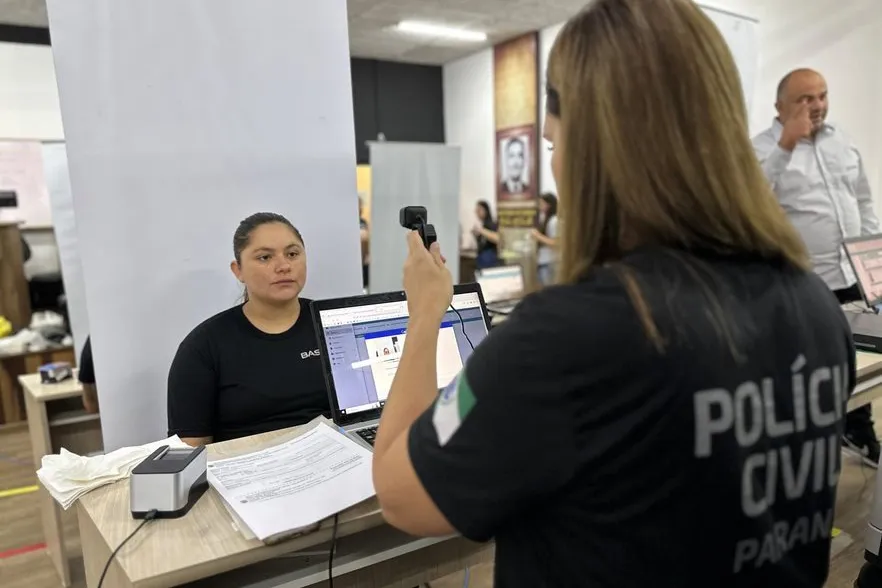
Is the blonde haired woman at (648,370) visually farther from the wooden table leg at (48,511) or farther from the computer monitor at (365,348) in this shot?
the wooden table leg at (48,511)

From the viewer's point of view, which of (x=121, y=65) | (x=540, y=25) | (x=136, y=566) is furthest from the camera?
(x=540, y=25)

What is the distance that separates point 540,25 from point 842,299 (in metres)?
4.97

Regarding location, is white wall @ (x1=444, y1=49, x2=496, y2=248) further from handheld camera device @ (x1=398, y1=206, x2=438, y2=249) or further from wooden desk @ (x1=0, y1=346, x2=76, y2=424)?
handheld camera device @ (x1=398, y1=206, x2=438, y2=249)

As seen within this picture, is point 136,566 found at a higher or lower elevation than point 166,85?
lower

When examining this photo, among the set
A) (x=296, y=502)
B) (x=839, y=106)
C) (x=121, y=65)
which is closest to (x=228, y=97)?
(x=121, y=65)

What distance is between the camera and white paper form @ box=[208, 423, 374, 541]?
3.31ft

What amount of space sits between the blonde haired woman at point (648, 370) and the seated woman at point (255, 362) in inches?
45.1

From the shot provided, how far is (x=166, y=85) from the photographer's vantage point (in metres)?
1.89

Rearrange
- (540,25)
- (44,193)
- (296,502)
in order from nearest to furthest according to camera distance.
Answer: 1. (296,502)
2. (44,193)
3. (540,25)

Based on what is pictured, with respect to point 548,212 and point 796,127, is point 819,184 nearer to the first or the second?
point 796,127

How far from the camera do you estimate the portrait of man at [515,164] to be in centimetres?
724

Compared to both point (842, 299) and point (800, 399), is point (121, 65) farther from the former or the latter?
point (842, 299)

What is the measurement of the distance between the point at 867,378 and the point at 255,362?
190 centimetres

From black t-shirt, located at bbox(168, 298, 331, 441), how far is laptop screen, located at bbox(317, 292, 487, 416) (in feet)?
1.15
